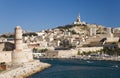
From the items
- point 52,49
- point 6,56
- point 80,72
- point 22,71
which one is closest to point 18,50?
point 6,56

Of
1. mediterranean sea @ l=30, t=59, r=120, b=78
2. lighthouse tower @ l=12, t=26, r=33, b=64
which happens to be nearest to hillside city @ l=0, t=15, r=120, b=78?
lighthouse tower @ l=12, t=26, r=33, b=64

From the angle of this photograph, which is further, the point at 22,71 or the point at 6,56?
the point at 6,56

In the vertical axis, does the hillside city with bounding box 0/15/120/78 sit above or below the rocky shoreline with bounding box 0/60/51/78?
above

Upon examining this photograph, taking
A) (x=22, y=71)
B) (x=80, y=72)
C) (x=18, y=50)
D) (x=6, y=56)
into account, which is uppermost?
(x=18, y=50)

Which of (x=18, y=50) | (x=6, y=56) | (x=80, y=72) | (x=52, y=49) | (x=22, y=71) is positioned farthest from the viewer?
(x=52, y=49)

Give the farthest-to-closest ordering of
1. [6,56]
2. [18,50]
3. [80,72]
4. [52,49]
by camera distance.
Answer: [52,49] → [18,50] → [80,72] → [6,56]

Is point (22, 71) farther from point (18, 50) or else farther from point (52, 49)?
point (52, 49)

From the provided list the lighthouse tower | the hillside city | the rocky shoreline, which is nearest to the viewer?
the rocky shoreline

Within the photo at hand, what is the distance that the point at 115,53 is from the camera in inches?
2092

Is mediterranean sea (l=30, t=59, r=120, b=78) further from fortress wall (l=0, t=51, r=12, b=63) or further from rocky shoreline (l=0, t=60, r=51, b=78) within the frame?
fortress wall (l=0, t=51, r=12, b=63)

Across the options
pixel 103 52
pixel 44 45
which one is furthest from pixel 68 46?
pixel 103 52

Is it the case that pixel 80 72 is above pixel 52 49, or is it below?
below

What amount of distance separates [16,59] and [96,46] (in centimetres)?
3256

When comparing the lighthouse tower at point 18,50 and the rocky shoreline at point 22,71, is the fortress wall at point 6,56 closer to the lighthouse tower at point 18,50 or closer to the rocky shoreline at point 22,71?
the lighthouse tower at point 18,50
